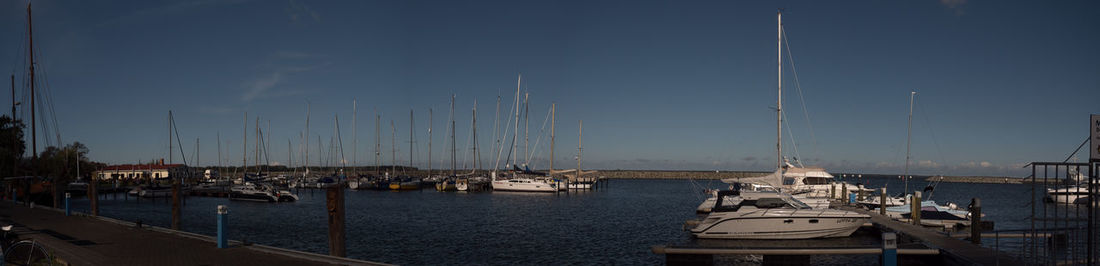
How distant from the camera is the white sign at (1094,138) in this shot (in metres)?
9.97

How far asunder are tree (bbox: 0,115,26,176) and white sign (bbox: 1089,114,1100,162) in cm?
7886

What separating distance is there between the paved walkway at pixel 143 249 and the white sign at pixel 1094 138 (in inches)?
516

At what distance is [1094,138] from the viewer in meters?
10.1

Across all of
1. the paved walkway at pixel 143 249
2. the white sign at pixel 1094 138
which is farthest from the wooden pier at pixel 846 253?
the paved walkway at pixel 143 249

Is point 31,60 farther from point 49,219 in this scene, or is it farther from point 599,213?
point 599,213

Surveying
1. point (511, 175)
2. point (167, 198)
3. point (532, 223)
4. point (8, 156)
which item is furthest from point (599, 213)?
point (8, 156)

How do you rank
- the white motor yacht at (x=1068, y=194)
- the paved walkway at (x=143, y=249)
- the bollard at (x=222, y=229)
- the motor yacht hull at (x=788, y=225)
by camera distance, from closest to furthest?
the white motor yacht at (x=1068, y=194) < the paved walkway at (x=143, y=249) < the bollard at (x=222, y=229) < the motor yacht hull at (x=788, y=225)

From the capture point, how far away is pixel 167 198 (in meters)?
72.2

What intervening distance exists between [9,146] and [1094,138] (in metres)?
91.3

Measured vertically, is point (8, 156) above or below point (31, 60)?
below

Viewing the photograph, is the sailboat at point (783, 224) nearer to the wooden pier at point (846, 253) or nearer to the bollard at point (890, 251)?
the wooden pier at point (846, 253)

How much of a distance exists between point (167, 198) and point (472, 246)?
59.2 m

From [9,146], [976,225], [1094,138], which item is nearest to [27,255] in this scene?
[1094,138]

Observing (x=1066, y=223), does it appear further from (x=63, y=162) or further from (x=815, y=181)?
(x=63, y=162)
